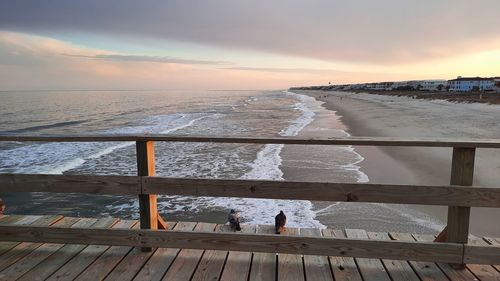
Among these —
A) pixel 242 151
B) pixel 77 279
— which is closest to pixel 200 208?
pixel 77 279

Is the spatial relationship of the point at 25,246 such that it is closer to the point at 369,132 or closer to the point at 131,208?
the point at 131,208

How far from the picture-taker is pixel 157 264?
3.24 meters

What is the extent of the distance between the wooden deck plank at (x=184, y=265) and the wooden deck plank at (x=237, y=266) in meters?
0.28

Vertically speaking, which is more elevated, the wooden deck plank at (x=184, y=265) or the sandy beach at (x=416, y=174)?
the wooden deck plank at (x=184, y=265)

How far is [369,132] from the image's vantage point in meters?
18.5

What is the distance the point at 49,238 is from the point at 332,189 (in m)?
2.65

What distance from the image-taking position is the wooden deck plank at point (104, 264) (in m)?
3.05

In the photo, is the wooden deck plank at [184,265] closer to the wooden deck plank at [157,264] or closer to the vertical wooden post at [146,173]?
the wooden deck plank at [157,264]

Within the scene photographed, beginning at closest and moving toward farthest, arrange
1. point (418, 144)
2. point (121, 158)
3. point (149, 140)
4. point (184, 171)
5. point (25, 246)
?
point (418, 144), point (149, 140), point (25, 246), point (184, 171), point (121, 158)

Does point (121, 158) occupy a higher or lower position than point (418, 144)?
lower

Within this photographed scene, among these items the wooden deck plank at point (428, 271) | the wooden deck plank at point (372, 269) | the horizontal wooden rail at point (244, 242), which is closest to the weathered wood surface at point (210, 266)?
the horizontal wooden rail at point (244, 242)

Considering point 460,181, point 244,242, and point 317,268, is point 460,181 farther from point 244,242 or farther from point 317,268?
point 244,242

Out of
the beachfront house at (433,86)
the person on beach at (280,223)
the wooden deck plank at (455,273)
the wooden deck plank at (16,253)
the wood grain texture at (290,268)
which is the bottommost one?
the wooden deck plank at (16,253)

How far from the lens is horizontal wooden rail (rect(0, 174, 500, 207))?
9.61 feet
